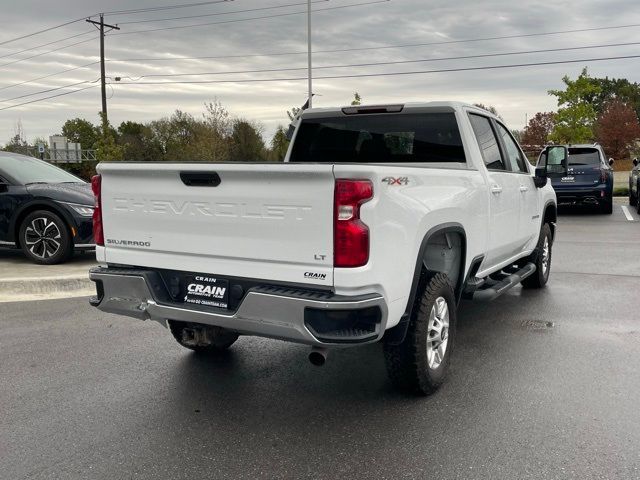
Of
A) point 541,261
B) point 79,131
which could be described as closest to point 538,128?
point 541,261

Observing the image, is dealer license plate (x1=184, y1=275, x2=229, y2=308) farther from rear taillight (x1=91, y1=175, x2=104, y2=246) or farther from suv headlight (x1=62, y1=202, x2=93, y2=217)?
suv headlight (x1=62, y1=202, x2=93, y2=217)

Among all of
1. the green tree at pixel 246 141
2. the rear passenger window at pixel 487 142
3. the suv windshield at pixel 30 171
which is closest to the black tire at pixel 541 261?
the rear passenger window at pixel 487 142

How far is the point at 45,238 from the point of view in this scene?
8086mm

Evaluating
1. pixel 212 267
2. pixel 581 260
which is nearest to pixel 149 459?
pixel 212 267

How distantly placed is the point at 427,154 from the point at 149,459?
3171 mm

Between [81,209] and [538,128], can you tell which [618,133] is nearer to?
[538,128]

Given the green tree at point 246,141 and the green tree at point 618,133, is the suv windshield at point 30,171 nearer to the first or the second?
the green tree at point 246,141

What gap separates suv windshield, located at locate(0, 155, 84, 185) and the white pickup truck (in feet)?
17.1

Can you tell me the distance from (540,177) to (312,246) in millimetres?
3986

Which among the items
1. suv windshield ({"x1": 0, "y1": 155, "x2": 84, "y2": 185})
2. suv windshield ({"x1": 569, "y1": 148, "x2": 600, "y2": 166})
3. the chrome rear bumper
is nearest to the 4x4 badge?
the chrome rear bumper

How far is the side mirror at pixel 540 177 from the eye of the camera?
6258 millimetres

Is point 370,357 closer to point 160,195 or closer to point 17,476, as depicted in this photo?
point 160,195

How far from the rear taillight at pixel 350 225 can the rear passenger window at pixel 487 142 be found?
2.26 metres

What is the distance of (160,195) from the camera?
3.66m
